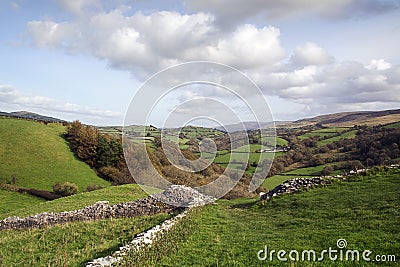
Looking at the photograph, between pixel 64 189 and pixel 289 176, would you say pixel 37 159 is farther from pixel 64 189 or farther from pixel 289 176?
pixel 289 176

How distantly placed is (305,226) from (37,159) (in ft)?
183

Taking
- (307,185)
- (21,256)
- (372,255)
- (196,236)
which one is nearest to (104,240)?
(21,256)

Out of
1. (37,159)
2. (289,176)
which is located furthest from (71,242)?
(289,176)

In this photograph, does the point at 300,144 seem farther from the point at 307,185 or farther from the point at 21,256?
the point at 21,256

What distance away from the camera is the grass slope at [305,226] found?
9.24 metres

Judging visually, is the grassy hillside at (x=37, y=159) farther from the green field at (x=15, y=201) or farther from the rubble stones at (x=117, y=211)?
the rubble stones at (x=117, y=211)

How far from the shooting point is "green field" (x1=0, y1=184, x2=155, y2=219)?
25.2m

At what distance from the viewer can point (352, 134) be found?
104 metres

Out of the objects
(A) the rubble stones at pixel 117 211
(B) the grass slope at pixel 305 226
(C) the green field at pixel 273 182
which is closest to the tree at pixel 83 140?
(C) the green field at pixel 273 182

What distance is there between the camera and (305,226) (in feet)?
40.0

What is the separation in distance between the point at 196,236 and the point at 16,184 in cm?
4549

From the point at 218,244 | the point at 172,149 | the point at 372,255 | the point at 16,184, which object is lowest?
the point at 16,184

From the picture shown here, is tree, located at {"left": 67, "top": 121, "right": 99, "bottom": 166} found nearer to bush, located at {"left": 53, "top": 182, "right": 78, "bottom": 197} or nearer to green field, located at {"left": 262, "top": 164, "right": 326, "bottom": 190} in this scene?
bush, located at {"left": 53, "top": 182, "right": 78, "bottom": 197}

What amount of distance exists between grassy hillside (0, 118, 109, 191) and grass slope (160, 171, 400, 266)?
40.8 m
